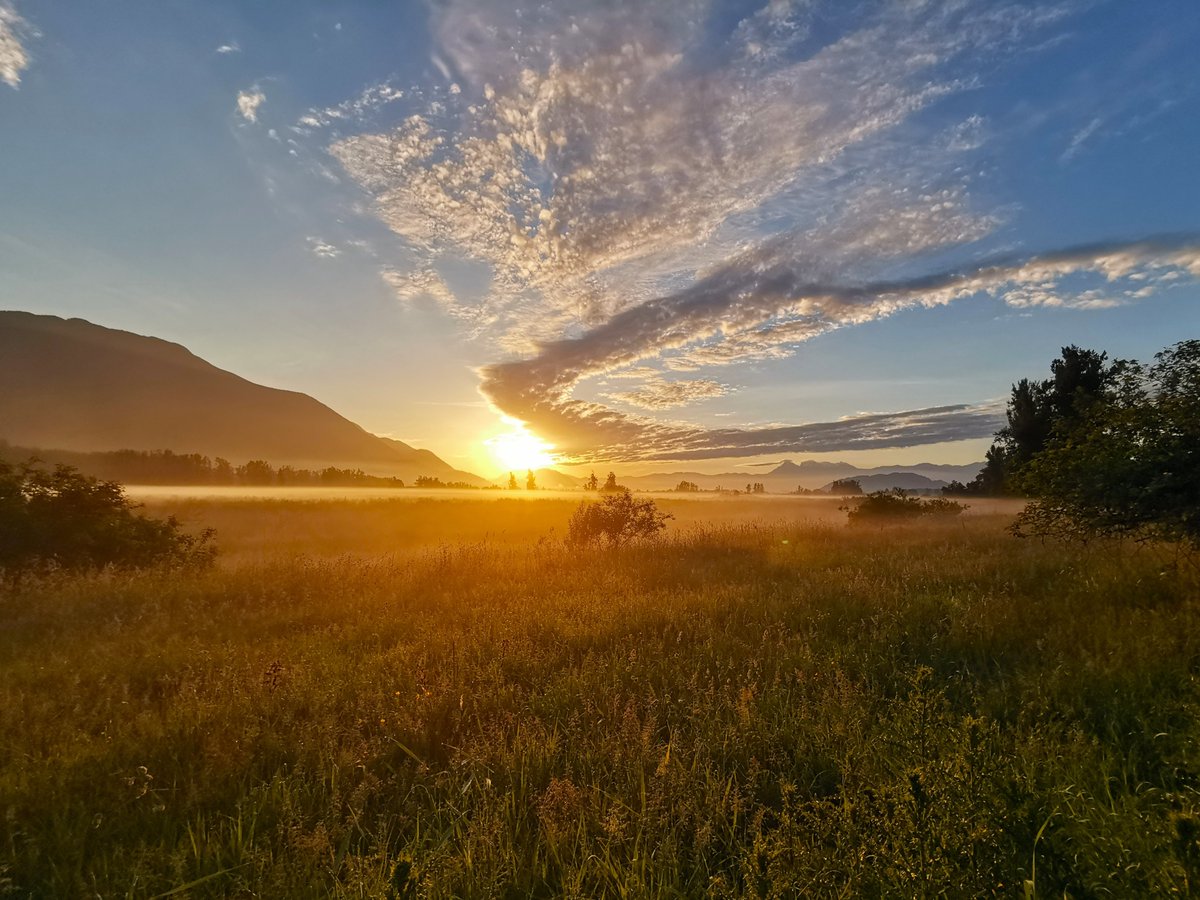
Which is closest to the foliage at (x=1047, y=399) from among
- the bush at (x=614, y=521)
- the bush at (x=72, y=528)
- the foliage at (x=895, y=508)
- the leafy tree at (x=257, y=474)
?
the foliage at (x=895, y=508)

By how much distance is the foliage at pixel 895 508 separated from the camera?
24755 millimetres

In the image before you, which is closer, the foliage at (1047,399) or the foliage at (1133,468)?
the foliage at (1133,468)

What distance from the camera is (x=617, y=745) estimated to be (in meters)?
3.84

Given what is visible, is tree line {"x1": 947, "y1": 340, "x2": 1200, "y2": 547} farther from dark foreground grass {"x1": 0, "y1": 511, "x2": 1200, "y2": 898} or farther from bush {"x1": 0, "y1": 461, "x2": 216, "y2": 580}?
bush {"x1": 0, "y1": 461, "x2": 216, "y2": 580}

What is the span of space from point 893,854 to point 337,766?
3459 millimetres

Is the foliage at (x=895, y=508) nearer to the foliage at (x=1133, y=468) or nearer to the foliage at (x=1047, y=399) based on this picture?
the foliage at (x=1047, y=399)

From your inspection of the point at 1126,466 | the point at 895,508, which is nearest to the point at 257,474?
the point at 895,508

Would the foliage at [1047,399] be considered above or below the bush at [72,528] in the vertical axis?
above

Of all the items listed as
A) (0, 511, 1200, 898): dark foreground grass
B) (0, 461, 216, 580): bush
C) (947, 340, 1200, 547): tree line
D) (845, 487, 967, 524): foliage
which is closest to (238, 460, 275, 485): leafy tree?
(0, 461, 216, 580): bush

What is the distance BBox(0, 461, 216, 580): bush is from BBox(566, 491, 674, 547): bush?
9954mm

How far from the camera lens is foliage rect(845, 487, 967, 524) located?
2475 cm

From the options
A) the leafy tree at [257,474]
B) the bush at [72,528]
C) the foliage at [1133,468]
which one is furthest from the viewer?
the leafy tree at [257,474]

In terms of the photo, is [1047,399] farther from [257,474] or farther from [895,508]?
[257,474]

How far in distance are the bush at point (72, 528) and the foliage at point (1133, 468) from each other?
56.7 ft
